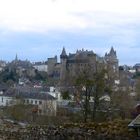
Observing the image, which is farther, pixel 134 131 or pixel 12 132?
pixel 12 132

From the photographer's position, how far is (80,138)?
921 cm

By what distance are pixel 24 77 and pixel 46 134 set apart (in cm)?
11757

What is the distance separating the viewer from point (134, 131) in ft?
28.1

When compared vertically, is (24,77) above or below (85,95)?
above

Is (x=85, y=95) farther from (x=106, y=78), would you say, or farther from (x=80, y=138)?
(x=80, y=138)

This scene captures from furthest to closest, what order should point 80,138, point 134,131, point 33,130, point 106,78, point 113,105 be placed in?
1. point 113,105
2. point 106,78
3. point 33,130
4. point 80,138
5. point 134,131

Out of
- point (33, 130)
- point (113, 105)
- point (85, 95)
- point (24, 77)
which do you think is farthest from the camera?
point (24, 77)

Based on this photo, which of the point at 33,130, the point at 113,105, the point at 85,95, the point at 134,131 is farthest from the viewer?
the point at 113,105

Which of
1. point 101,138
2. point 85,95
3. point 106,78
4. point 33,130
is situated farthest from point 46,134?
point 106,78

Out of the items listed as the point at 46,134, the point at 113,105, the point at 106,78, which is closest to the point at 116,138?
the point at 46,134

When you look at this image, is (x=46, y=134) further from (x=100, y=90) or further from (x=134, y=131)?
(x=100, y=90)

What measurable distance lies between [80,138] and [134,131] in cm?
119

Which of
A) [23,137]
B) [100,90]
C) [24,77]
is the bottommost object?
[23,137]

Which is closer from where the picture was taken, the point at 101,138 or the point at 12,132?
the point at 101,138
